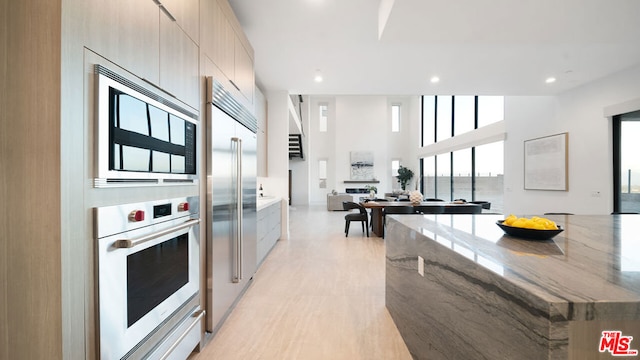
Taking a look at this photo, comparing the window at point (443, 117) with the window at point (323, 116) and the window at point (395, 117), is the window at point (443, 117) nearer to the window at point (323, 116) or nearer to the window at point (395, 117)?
the window at point (395, 117)

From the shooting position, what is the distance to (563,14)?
253 cm

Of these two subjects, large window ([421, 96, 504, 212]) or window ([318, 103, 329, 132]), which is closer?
large window ([421, 96, 504, 212])

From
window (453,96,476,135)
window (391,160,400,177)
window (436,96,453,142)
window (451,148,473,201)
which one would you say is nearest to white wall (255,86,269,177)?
window (453,96,476,135)

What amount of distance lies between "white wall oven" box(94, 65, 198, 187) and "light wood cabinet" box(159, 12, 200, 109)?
4.5 inches

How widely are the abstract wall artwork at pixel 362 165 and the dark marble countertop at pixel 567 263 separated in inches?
469

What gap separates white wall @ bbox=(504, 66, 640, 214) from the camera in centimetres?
461

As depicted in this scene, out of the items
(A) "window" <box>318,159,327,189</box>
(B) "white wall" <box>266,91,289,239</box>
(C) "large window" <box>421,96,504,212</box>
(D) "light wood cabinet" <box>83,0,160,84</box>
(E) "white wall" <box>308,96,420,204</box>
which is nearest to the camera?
(D) "light wood cabinet" <box>83,0,160,84</box>

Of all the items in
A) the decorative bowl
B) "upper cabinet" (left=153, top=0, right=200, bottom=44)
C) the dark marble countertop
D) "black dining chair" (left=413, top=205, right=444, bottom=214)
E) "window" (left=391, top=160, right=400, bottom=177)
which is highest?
"upper cabinet" (left=153, top=0, right=200, bottom=44)

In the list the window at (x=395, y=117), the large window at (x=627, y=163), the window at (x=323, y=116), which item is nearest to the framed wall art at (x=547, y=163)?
the large window at (x=627, y=163)

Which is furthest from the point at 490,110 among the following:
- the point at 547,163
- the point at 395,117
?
the point at 395,117

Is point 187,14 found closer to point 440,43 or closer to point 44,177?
point 44,177

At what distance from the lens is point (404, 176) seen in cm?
1332

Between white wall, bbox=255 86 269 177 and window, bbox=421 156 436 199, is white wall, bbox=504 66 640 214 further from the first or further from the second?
white wall, bbox=255 86 269 177

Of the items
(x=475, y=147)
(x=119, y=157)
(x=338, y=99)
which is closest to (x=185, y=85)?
(x=119, y=157)
